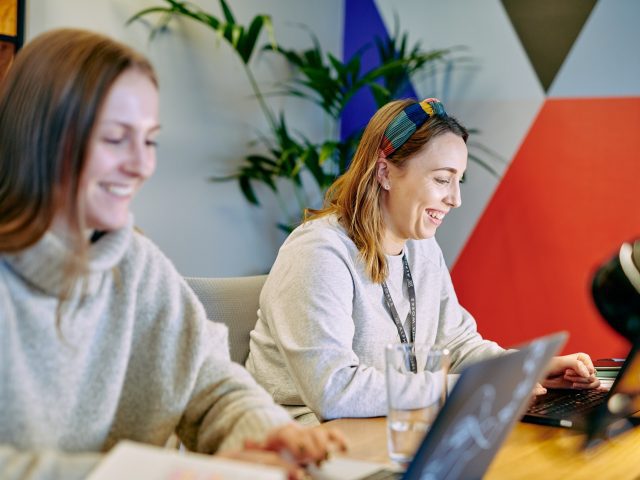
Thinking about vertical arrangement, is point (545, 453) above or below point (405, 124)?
below

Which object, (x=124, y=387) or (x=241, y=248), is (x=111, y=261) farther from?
(x=241, y=248)

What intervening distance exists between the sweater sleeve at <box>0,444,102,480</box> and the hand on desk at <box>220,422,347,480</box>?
18cm

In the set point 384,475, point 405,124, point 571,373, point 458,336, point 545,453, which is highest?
point 405,124

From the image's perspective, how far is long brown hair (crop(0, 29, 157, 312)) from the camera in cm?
111

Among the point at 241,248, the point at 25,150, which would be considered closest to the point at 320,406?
the point at 25,150

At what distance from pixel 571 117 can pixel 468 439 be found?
299 centimetres

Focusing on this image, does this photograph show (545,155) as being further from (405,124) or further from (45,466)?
(45,466)

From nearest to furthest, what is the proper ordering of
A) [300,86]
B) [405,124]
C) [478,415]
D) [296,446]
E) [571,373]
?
[478,415] → [296,446] → [571,373] → [405,124] → [300,86]

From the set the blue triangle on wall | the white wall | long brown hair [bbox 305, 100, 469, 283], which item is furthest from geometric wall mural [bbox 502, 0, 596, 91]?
long brown hair [bbox 305, 100, 469, 283]

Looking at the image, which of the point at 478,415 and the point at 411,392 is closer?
the point at 478,415

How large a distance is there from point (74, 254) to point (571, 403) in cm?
111

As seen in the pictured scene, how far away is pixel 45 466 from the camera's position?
96 centimetres

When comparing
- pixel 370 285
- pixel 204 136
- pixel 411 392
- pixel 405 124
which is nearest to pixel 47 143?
pixel 411 392

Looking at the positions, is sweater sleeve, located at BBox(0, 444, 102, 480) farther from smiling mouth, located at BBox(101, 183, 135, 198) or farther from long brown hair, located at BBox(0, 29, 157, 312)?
smiling mouth, located at BBox(101, 183, 135, 198)
